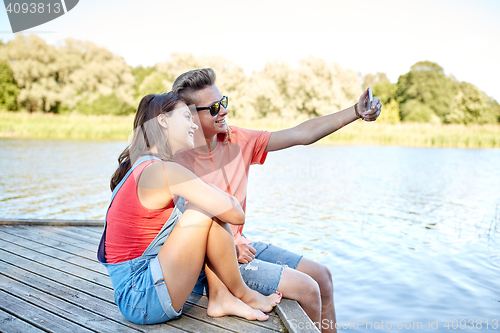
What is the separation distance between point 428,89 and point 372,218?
132 feet

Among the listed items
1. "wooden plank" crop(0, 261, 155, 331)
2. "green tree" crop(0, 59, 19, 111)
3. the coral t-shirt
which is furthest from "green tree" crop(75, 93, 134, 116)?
the coral t-shirt

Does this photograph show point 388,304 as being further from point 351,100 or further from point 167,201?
point 351,100

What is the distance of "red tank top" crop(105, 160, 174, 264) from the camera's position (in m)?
1.78

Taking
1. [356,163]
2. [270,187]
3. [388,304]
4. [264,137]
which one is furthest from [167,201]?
[356,163]

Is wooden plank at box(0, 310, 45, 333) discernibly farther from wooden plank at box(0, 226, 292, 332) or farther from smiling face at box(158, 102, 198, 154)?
smiling face at box(158, 102, 198, 154)

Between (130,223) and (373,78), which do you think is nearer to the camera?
(130,223)

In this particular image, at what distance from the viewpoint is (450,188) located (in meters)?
9.45

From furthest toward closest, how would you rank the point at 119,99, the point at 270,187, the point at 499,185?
1. the point at 119,99
2. the point at 499,185
3. the point at 270,187

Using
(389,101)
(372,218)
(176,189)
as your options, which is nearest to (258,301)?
(176,189)

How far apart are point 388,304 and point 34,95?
31.2 meters

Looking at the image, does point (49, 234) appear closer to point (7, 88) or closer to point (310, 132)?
point (310, 132)

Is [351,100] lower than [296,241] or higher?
higher

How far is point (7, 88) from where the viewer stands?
2852cm

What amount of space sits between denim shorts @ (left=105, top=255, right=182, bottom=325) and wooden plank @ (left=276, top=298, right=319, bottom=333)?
1.70ft
